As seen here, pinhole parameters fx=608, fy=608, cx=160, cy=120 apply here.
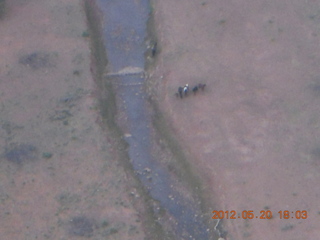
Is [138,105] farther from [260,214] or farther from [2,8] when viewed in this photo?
[2,8]

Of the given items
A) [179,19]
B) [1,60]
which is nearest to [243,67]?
[179,19]

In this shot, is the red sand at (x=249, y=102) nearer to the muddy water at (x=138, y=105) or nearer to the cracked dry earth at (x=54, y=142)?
the muddy water at (x=138, y=105)

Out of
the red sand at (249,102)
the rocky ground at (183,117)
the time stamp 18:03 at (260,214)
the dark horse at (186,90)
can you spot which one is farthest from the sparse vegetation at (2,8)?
the time stamp 18:03 at (260,214)

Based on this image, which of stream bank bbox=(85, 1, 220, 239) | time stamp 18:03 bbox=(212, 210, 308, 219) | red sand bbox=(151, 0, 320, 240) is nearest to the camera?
time stamp 18:03 bbox=(212, 210, 308, 219)

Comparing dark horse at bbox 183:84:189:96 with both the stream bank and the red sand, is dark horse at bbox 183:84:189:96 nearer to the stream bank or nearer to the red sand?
the red sand

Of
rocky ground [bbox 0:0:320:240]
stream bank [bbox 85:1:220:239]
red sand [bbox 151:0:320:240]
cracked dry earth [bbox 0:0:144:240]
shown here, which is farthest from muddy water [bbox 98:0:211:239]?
cracked dry earth [bbox 0:0:144:240]
